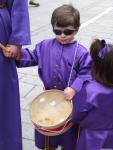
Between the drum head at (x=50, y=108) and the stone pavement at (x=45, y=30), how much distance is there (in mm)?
937

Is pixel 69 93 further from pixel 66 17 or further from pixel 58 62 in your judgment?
pixel 66 17

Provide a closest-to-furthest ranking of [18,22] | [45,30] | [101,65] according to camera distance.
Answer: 1. [101,65]
2. [18,22]
3. [45,30]

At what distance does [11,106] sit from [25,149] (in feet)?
2.41

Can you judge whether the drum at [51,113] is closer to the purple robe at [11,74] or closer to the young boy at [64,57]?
the young boy at [64,57]

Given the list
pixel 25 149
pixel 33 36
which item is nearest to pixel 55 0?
pixel 33 36

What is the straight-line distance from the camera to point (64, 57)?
9.98ft

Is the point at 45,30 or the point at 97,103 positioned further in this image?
the point at 45,30

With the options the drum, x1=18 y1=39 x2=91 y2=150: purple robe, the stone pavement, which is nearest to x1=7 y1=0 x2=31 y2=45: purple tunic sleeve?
x1=18 y1=39 x2=91 y2=150: purple robe

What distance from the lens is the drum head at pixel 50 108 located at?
2.86 metres

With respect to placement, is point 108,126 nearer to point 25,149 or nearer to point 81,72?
point 81,72

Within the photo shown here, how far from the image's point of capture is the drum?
2811 mm

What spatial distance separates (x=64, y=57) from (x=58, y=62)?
54 mm

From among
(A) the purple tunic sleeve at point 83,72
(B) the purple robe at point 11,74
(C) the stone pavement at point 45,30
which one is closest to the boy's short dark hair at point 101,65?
(A) the purple tunic sleeve at point 83,72

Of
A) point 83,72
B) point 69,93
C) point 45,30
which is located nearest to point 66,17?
point 83,72
